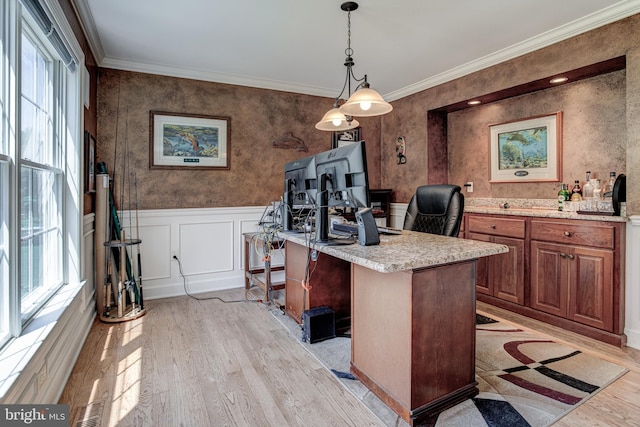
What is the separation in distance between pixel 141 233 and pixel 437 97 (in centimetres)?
373

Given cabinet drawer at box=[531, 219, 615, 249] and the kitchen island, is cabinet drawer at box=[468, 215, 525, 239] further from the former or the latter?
the kitchen island

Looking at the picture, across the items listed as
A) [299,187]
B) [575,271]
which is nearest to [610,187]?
[575,271]

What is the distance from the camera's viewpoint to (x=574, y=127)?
3.19 m

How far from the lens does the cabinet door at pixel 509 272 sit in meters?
3.14

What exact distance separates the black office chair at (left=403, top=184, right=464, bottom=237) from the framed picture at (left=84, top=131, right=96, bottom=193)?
272 centimetres

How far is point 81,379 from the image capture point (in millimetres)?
2102

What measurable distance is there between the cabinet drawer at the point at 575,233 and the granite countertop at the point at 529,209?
0.06m

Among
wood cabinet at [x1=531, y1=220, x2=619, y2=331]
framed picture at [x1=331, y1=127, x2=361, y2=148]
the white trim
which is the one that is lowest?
wood cabinet at [x1=531, y1=220, x2=619, y2=331]

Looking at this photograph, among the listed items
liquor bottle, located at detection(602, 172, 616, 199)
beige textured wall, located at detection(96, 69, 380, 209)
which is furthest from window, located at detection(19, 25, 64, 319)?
liquor bottle, located at detection(602, 172, 616, 199)

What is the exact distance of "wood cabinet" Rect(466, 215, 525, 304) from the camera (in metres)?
3.14

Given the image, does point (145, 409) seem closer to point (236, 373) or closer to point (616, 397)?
point (236, 373)

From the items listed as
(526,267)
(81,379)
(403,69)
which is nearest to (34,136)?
(81,379)

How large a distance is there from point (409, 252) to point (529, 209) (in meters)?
2.42

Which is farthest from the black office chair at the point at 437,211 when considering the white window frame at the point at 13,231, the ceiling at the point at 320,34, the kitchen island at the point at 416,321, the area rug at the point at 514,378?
the white window frame at the point at 13,231
